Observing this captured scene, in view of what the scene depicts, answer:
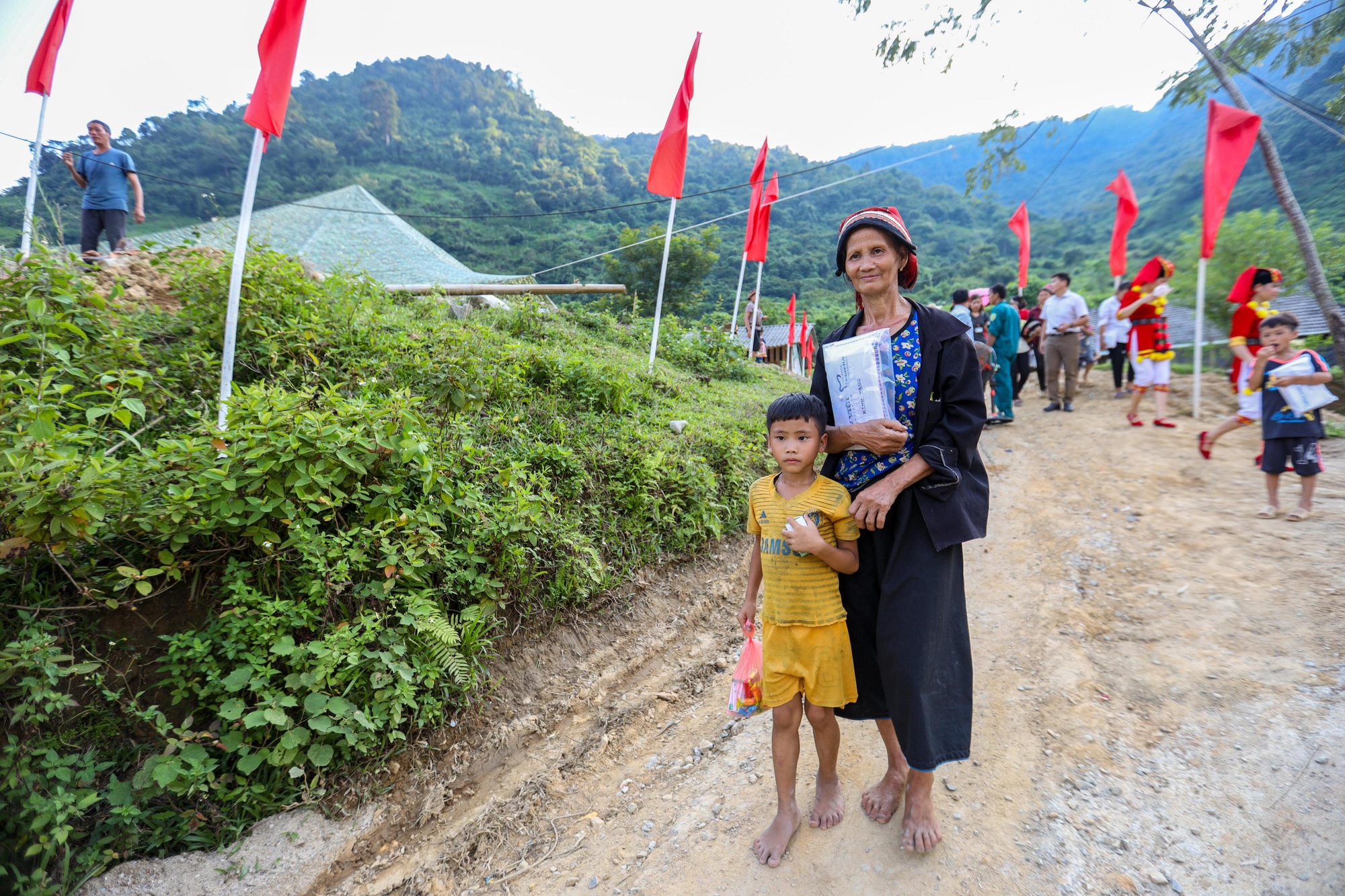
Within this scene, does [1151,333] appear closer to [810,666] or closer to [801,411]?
[801,411]

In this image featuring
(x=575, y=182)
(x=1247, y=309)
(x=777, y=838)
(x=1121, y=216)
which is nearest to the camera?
(x=777, y=838)

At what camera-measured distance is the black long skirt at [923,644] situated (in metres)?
1.80

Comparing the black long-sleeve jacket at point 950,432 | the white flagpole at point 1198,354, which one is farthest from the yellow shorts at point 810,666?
the white flagpole at point 1198,354

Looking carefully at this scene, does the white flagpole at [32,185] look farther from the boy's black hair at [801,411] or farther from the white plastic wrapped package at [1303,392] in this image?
the white plastic wrapped package at [1303,392]

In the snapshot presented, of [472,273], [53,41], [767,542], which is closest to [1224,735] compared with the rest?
[767,542]

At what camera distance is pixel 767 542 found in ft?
6.61

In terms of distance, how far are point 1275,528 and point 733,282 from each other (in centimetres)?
3451

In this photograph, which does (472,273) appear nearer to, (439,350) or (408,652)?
(439,350)

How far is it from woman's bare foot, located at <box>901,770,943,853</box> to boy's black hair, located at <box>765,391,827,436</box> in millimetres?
1214

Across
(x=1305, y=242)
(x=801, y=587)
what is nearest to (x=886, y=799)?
(x=801, y=587)

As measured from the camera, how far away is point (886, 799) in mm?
2121

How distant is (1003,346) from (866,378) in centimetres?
701

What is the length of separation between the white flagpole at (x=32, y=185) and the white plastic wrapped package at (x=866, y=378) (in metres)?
4.69

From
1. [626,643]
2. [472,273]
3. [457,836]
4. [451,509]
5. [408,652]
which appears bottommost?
[457,836]
